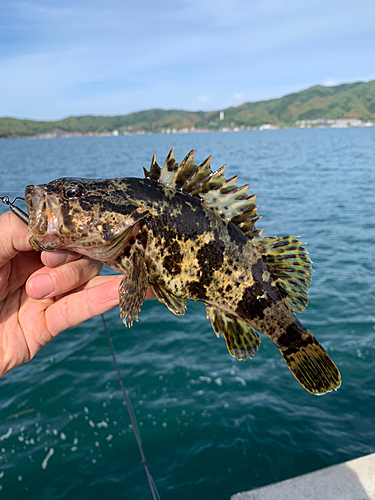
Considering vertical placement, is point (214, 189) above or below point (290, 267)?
above

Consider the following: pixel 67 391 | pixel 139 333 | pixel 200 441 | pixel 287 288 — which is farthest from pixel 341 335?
pixel 287 288

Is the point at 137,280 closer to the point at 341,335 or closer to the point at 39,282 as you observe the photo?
the point at 39,282

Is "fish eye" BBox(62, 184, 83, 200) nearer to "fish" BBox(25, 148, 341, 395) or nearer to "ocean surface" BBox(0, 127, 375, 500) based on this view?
"fish" BBox(25, 148, 341, 395)

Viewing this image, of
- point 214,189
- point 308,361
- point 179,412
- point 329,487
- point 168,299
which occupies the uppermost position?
point 214,189

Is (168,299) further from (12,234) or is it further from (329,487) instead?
(329,487)

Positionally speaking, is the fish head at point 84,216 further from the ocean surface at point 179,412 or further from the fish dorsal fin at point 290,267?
the ocean surface at point 179,412

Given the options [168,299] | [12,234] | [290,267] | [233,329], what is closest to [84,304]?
[12,234]

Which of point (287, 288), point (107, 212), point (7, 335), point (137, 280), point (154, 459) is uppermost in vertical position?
point (107, 212)
